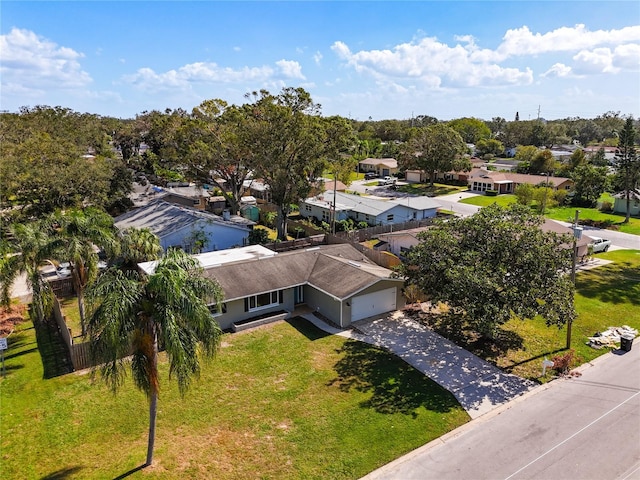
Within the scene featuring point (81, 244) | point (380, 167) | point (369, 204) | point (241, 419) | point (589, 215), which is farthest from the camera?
point (380, 167)

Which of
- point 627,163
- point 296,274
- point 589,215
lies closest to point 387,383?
point 296,274

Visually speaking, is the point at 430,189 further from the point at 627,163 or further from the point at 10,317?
the point at 10,317

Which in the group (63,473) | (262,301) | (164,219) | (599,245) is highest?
(164,219)

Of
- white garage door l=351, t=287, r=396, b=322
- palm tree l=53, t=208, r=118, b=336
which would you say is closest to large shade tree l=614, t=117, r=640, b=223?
white garage door l=351, t=287, r=396, b=322

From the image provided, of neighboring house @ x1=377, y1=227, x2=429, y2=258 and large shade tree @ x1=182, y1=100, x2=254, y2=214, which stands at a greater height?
large shade tree @ x1=182, y1=100, x2=254, y2=214

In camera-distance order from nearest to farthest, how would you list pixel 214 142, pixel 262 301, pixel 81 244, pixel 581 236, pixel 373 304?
pixel 81 244
pixel 373 304
pixel 262 301
pixel 581 236
pixel 214 142

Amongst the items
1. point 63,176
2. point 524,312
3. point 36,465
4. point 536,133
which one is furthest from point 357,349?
point 536,133

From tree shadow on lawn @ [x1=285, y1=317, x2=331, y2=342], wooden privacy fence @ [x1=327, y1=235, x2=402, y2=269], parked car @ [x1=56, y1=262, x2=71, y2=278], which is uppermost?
wooden privacy fence @ [x1=327, y1=235, x2=402, y2=269]

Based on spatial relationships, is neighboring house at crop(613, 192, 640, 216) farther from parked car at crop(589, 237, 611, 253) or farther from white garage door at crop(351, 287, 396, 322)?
white garage door at crop(351, 287, 396, 322)
